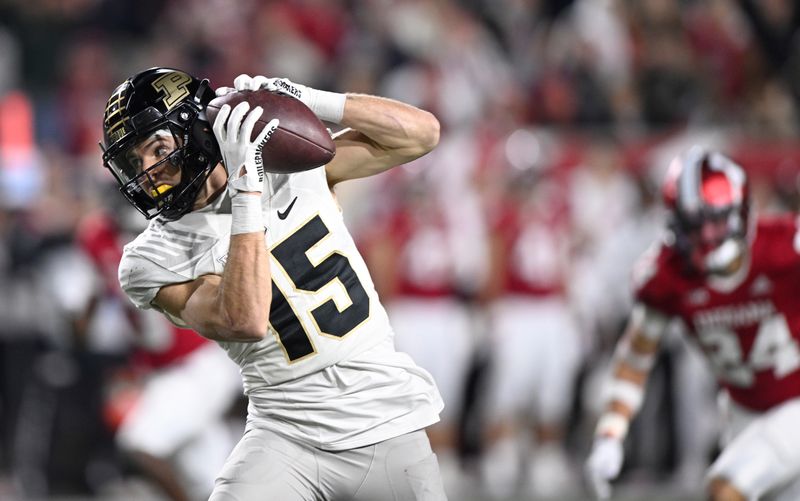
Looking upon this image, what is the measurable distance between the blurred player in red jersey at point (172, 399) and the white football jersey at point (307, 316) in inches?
91.9

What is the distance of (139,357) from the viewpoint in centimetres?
612

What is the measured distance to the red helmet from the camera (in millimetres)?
4156

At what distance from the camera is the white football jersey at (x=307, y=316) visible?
3.15 m

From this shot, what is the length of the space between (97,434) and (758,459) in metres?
4.87

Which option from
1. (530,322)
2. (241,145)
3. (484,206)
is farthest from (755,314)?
(484,206)

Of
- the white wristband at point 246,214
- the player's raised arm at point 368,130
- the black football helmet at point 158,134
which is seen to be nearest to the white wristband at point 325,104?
the player's raised arm at point 368,130

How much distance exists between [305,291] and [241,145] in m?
0.42

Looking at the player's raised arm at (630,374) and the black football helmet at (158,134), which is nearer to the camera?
the black football helmet at (158,134)

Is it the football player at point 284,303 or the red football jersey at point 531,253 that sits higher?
the football player at point 284,303

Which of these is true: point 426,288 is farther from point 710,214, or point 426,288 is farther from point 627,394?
point 710,214

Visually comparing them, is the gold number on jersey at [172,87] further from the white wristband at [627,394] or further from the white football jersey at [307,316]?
the white wristband at [627,394]

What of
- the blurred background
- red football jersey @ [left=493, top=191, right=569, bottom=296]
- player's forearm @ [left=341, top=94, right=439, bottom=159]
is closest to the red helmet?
player's forearm @ [left=341, top=94, right=439, bottom=159]

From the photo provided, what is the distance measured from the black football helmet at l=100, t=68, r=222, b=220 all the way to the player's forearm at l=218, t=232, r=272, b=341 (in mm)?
282

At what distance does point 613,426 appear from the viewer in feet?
14.1
